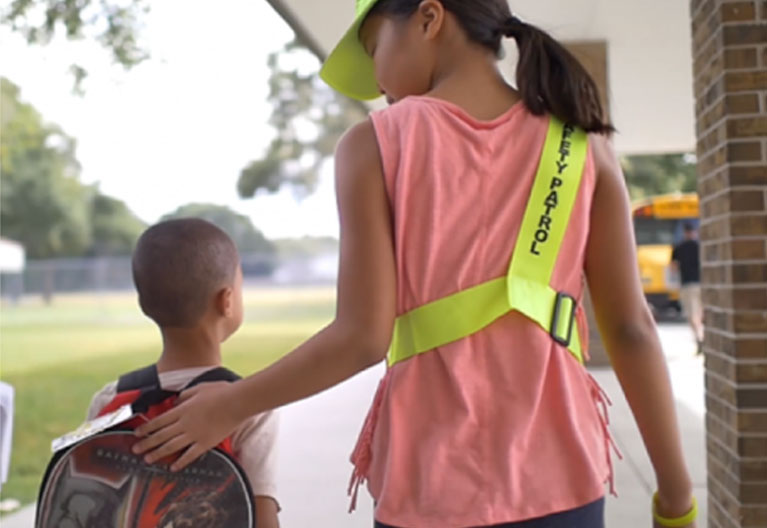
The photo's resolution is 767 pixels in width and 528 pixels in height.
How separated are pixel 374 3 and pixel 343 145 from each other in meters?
0.25

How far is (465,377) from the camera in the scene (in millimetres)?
1099

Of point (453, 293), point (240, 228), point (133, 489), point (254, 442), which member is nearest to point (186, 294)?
point (254, 442)

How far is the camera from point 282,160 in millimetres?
33438

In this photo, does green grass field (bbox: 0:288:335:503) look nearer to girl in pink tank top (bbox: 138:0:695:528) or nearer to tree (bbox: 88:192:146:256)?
tree (bbox: 88:192:146:256)

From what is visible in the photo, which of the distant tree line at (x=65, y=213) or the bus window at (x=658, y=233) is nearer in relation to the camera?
the bus window at (x=658, y=233)

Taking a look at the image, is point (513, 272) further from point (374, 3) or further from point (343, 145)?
point (374, 3)

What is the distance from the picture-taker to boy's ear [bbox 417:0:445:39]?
1.19m

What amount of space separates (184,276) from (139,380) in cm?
→ 21

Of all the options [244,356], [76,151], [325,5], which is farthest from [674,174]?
[325,5]

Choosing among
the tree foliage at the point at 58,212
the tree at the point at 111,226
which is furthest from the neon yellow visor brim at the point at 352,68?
the tree at the point at 111,226

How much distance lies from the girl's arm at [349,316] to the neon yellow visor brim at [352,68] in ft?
0.84

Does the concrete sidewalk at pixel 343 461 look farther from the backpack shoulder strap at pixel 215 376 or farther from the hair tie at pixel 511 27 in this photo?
the hair tie at pixel 511 27

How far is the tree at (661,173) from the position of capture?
32.3m

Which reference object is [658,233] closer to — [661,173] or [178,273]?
[661,173]
